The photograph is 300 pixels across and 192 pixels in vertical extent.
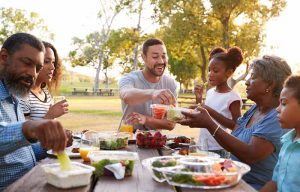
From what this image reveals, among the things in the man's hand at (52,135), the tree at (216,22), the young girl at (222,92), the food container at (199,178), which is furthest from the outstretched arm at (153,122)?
the tree at (216,22)

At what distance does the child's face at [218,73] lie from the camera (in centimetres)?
469

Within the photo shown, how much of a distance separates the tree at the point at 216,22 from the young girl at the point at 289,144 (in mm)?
14721

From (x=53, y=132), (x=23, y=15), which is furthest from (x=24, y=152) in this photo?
(x=23, y=15)

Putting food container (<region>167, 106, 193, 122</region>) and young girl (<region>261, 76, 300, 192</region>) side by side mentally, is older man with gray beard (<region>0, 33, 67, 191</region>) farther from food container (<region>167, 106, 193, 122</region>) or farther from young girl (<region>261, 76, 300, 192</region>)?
young girl (<region>261, 76, 300, 192</region>)

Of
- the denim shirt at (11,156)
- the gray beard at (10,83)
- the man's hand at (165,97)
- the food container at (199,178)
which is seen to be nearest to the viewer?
the food container at (199,178)

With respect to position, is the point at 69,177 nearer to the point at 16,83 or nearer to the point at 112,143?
the point at 16,83

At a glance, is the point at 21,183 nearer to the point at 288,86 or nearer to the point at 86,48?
the point at 288,86

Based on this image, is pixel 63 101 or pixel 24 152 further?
pixel 63 101

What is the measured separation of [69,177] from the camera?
7.22ft

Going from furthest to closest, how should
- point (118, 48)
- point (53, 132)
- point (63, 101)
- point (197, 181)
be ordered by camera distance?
point (118, 48)
point (63, 101)
point (197, 181)
point (53, 132)

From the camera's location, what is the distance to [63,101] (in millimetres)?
4023

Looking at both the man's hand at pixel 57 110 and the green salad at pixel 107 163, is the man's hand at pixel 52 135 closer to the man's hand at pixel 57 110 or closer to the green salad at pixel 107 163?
the green salad at pixel 107 163

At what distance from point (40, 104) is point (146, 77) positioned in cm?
136

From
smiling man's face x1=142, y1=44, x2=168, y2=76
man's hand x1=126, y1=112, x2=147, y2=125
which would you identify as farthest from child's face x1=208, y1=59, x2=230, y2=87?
man's hand x1=126, y1=112, x2=147, y2=125
